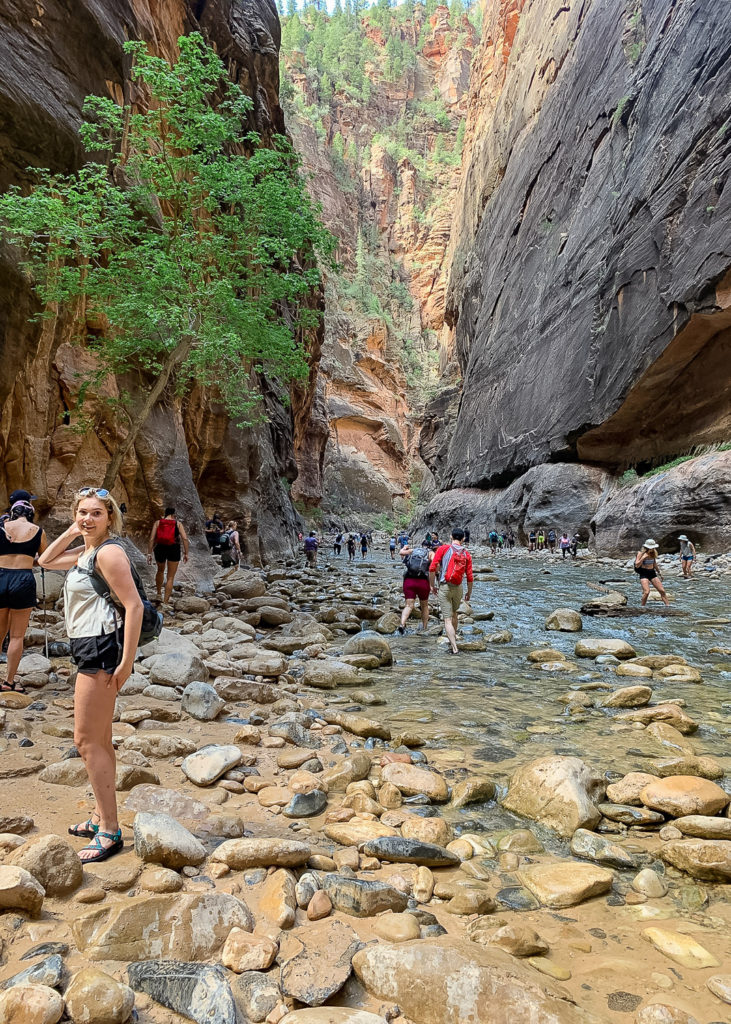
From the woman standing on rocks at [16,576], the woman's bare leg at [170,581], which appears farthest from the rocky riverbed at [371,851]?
the woman's bare leg at [170,581]

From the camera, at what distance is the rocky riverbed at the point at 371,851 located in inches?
69.2

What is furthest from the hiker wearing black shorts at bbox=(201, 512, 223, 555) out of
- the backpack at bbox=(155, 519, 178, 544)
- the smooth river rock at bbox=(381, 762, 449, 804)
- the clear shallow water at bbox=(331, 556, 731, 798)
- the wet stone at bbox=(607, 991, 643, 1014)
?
the wet stone at bbox=(607, 991, 643, 1014)

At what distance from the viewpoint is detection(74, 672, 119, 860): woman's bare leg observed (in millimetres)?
2443

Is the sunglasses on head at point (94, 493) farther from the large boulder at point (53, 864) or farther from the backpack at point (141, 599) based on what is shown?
the large boulder at point (53, 864)

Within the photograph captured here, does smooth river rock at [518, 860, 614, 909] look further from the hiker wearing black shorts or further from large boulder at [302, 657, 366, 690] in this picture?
the hiker wearing black shorts

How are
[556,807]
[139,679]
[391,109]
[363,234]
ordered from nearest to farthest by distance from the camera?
[556,807] → [139,679] → [363,234] → [391,109]

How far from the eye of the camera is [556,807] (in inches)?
123

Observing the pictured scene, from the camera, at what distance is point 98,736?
250 centimetres

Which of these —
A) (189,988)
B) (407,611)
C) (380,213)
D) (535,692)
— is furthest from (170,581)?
(380,213)

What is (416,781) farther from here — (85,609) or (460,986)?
(85,609)

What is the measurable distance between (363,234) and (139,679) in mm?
87550

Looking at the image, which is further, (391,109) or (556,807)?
(391,109)

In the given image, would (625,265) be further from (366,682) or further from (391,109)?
(391,109)

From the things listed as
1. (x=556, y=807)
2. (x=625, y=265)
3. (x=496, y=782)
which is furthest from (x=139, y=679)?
(x=625, y=265)
